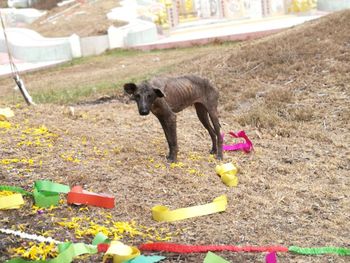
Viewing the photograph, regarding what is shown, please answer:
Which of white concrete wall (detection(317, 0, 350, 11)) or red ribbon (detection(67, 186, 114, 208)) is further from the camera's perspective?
white concrete wall (detection(317, 0, 350, 11))

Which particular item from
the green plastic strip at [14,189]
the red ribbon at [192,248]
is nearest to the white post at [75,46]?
the green plastic strip at [14,189]

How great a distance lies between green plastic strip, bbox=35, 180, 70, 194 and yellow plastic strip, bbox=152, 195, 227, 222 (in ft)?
2.22

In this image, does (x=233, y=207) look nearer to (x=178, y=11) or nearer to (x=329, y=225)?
(x=329, y=225)

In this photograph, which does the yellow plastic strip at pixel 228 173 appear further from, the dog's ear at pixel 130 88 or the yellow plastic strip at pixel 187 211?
the dog's ear at pixel 130 88

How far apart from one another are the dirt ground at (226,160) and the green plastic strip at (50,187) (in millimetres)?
125

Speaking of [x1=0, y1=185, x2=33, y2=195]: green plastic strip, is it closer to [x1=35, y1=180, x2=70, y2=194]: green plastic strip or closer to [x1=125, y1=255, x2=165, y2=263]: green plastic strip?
[x1=35, y1=180, x2=70, y2=194]: green plastic strip

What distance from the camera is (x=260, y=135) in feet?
21.6

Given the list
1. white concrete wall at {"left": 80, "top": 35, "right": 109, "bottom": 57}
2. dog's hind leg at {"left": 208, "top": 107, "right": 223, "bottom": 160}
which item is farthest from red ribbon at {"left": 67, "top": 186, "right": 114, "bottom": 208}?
white concrete wall at {"left": 80, "top": 35, "right": 109, "bottom": 57}

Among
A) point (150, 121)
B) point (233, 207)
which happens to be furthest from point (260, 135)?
point (233, 207)

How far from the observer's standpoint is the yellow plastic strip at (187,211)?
3.76 meters

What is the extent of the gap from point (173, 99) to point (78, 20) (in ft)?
70.8

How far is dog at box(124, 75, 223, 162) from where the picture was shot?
438 centimetres

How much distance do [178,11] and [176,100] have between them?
1871cm

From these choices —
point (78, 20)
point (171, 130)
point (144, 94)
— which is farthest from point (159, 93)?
point (78, 20)
